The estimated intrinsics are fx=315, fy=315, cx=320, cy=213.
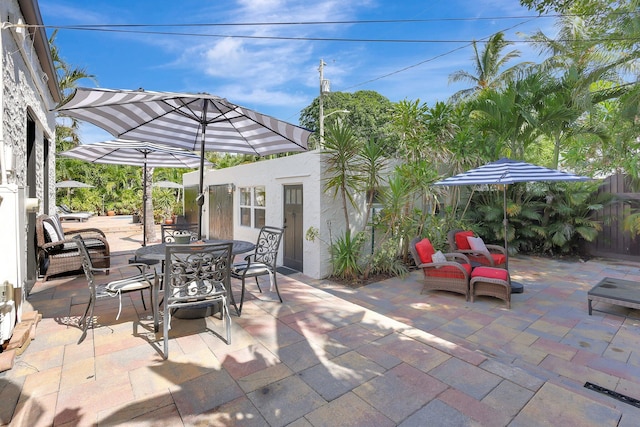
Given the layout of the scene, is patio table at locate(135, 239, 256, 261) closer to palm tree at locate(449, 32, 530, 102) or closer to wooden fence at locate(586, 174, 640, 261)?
wooden fence at locate(586, 174, 640, 261)

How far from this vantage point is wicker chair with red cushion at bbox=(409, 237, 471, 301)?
4.62 metres

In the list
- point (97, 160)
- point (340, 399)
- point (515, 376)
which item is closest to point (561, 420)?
point (515, 376)

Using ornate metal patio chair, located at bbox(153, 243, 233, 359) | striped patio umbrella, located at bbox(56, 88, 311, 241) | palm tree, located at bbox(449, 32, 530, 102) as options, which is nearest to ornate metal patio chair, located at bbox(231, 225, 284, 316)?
ornate metal patio chair, located at bbox(153, 243, 233, 359)

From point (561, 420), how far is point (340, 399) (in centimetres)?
138

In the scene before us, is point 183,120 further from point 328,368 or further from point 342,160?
point 328,368

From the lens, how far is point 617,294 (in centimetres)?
399

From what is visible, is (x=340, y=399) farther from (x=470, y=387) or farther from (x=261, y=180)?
(x=261, y=180)

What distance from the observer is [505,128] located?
797 centimetres

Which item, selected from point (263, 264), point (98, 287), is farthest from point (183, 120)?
point (98, 287)

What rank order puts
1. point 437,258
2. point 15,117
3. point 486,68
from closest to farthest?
point 15,117, point 437,258, point 486,68

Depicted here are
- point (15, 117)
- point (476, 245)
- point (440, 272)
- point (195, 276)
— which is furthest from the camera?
point (476, 245)

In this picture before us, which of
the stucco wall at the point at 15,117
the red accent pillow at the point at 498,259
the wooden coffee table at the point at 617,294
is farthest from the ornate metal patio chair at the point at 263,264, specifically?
the wooden coffee table at the point at 617,294

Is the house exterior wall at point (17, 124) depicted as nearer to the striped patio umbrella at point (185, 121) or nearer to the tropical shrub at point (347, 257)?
the striped patio umbrella at point (185, 121)

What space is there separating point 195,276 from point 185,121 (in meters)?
2.63
